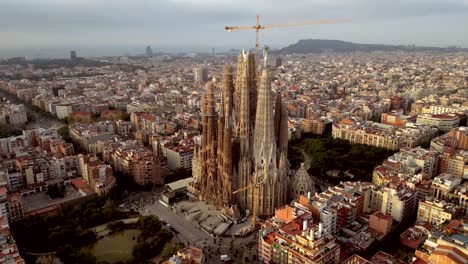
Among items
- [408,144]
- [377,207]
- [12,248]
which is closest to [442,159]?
[408,144]

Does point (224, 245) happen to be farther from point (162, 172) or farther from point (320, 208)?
point (162, 172)

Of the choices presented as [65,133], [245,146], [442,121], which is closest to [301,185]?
[245,146]

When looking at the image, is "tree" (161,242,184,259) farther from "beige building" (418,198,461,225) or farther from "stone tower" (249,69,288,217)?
"beige building" (418,198,461,225)

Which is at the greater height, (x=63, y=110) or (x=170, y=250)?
(x=63, y=110)

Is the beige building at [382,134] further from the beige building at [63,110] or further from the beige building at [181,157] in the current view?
the beige building at [63,110]

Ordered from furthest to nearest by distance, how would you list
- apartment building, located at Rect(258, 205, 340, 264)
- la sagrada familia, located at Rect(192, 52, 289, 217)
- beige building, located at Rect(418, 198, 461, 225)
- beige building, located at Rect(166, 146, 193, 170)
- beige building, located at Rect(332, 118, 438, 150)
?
beige building, located at Rect(332, 118, 438, 150), beige building, located at Rect(166, 146, 193, 170), la sagrada familia, located at Rect(192, 52, 289, 217), beige building, located at Rect(418, 198, 461, 225), apartment building, located at Rect(258, 205, 340, 264)

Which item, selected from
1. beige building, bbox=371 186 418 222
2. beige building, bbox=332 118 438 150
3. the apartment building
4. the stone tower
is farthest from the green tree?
beige building, bbox=332 118 438 150

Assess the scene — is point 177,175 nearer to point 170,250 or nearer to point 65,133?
point 170,250

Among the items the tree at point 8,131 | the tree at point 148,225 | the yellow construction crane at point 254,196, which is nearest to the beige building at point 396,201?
the yellow construction crane at point 254,196

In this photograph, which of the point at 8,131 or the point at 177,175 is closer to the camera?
the point at 177,175
